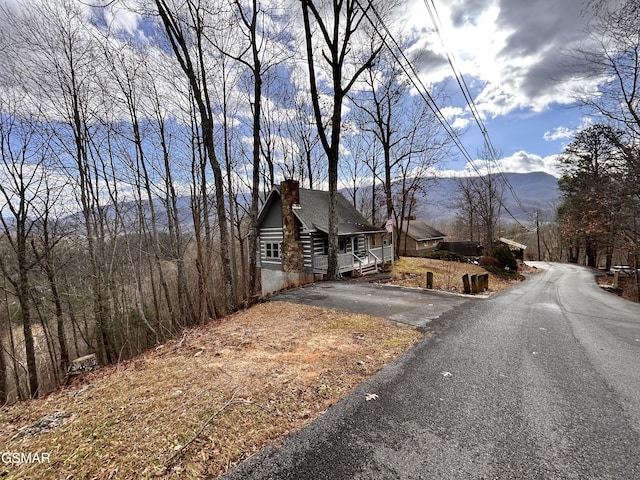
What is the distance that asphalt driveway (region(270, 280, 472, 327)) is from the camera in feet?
21.4

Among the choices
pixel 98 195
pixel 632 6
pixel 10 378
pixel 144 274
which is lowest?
pixel 10 378

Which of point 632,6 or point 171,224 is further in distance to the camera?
point 171,224

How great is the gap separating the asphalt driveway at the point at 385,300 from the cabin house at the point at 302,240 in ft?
12.4

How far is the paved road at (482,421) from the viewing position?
2.09 m

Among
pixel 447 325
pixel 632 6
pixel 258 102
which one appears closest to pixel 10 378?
pixel 258 102

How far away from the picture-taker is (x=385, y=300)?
813 centimetres

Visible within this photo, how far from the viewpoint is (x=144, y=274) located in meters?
14.9

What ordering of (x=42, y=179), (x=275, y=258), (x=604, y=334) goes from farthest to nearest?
(x=275, y=258) → (x=42, y=179) → (x=604, y=334)

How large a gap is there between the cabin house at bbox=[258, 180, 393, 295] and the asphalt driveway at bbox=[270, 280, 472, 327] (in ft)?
12.4

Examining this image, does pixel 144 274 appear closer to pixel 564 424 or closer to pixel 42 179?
pixel 42 179

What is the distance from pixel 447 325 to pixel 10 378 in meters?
15.3

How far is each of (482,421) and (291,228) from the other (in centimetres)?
1331

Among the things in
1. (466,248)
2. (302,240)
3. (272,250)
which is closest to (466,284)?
(302,240)

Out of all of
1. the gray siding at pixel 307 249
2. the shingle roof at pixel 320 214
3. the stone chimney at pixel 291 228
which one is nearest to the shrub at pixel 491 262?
the shingle roof at pixel 320 214
